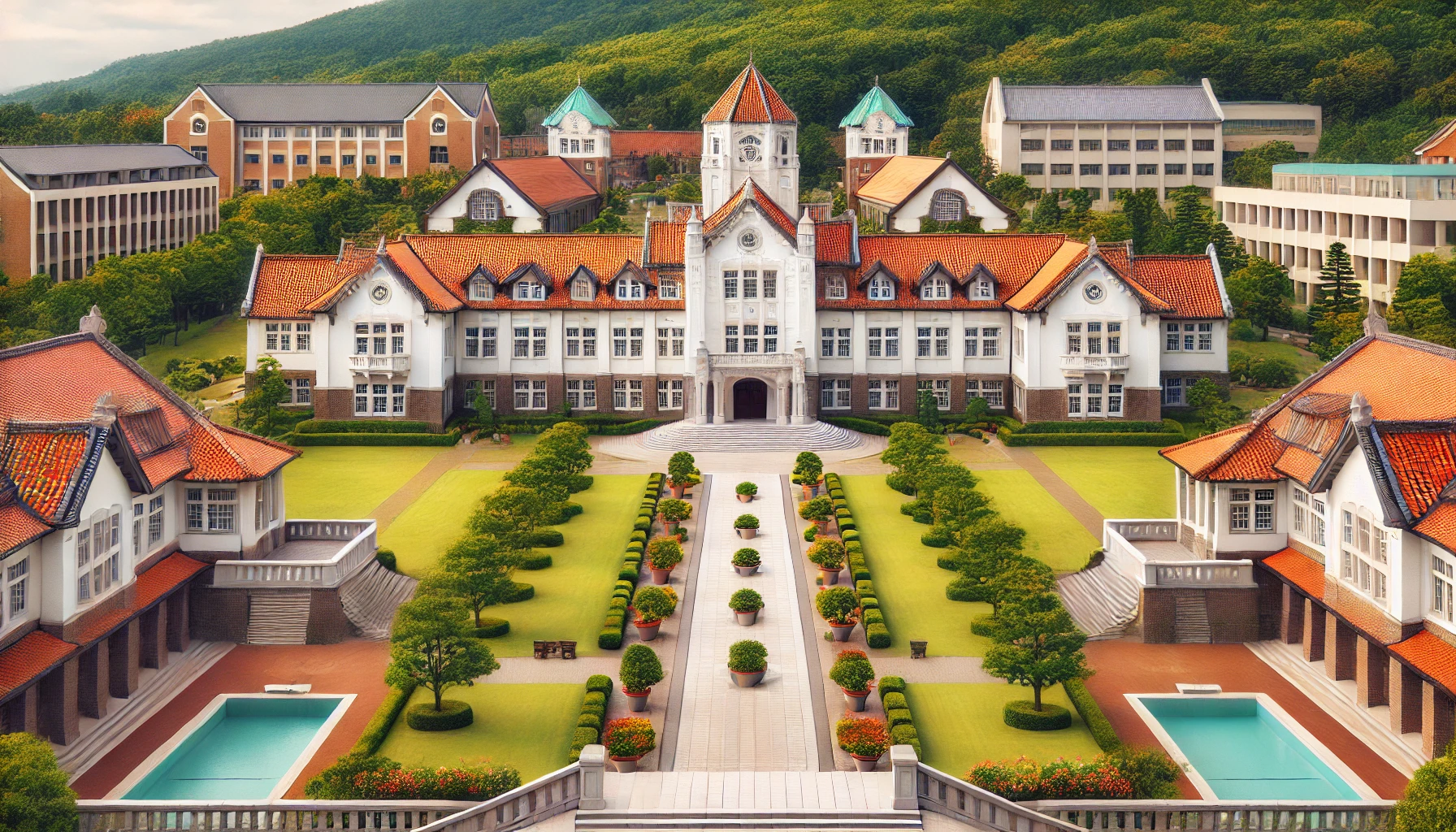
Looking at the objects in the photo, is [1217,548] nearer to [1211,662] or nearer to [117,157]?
[1211,662]

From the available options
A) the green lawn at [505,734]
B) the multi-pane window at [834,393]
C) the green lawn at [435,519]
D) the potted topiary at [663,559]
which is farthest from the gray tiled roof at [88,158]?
the green lawn at [505,734]

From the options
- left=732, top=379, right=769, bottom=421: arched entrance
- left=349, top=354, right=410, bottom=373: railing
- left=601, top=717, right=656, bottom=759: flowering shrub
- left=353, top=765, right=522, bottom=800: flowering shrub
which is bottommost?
left=353, top=765, right=522, bottom=800: flowering shrub

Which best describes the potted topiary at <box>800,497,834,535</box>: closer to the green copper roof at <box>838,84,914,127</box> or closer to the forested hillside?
the green copper roof at <box>838,84,914,127</box>

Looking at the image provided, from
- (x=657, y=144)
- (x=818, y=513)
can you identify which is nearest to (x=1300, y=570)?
(x=818, y=513)

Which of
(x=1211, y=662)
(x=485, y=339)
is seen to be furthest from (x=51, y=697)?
(x=485, y=339)

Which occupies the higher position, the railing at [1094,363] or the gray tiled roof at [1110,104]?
the gray tiled roof at [1110,104]

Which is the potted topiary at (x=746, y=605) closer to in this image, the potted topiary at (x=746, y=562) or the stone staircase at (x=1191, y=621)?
the potted topiary at (x=746, y=562)

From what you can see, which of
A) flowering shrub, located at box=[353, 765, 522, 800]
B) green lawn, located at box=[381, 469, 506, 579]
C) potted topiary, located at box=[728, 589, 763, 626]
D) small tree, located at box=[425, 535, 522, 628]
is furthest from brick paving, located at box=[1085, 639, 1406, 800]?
green lawn, located at box=[381, 469, 506, 579]
